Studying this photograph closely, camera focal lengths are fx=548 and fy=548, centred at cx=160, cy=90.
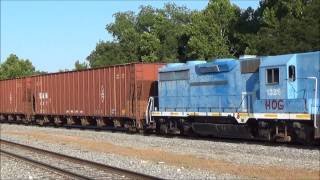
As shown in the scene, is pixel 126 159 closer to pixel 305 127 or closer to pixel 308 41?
pixel 305 127

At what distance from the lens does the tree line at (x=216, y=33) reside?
134 ft

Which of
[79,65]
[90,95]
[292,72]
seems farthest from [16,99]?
[79,65]

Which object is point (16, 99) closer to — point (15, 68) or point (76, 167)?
point (76, 167)

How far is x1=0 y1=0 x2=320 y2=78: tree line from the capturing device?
134ft

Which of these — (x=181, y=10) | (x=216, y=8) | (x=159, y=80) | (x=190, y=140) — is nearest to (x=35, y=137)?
(x=159, y=80)

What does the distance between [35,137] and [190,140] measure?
29.9 feet

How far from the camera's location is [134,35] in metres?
88.9

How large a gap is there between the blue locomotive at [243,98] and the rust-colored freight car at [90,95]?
1.53m

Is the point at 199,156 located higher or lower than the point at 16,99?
lower

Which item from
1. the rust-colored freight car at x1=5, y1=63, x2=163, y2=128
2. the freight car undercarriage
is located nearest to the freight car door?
the rust-colored freight car at x1=5, y1=63, x2=163, y2=128

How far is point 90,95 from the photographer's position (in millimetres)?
32625

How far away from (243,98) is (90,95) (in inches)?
524

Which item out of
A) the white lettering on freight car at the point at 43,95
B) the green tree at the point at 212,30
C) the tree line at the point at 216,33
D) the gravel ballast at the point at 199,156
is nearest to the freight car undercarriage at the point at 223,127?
the gravel ballast at the point at 199,156

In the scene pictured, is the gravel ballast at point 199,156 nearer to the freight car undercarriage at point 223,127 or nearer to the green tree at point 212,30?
the freight car undercarriage at point 223,127
